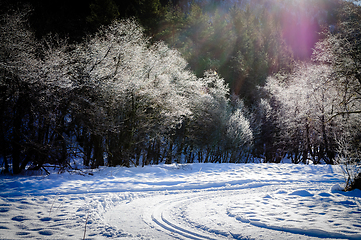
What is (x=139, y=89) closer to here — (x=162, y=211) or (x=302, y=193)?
(x=162, y=211)

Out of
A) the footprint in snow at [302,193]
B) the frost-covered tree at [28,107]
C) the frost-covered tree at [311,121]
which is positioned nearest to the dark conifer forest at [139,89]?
the frost-covered tree at [28,107]

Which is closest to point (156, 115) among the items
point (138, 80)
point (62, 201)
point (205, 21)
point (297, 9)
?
point (138, 80)

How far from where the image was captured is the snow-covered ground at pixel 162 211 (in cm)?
445

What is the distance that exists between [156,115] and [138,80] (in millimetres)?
3298

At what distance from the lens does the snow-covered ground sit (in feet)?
14.6

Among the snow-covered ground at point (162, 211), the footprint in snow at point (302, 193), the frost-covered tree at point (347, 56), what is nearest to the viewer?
the snow-covered ground at point (162, 211)

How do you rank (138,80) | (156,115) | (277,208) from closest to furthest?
(277,208) < (138,80) < (156,115)

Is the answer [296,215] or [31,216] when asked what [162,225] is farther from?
[296,215]

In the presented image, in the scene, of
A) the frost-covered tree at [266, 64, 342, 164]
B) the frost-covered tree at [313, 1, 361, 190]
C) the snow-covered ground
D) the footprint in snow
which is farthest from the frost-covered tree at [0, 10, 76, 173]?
the frost-covered tree at [266, 64, 342, 164]

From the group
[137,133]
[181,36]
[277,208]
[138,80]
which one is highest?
[181,36]

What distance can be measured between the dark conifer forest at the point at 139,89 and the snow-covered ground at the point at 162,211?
2.35 m

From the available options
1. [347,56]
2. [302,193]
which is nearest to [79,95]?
[302,193]

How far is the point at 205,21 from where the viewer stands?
122ft

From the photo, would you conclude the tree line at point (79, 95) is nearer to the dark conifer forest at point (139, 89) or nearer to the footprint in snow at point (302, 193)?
the dark conifer forest at point (139, 89)
